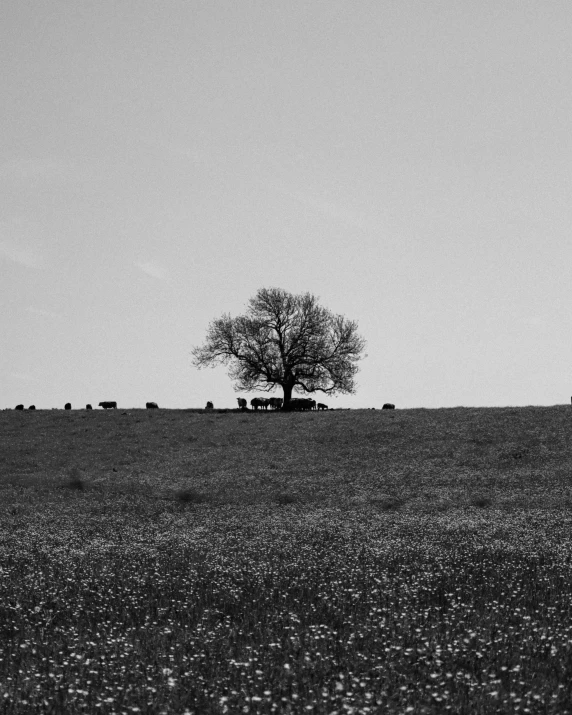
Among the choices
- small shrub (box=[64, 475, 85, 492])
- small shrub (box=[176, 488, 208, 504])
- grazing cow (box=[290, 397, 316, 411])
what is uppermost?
grazing cow (box=[290, 397, 316, 411])

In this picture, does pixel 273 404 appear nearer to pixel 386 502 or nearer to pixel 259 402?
pixel 259 402

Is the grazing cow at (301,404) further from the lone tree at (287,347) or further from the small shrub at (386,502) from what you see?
the small shrub at (386,502)

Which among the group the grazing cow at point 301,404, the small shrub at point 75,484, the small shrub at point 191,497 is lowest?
the small shrub at point 191,497

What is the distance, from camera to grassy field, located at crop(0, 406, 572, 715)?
732 cm

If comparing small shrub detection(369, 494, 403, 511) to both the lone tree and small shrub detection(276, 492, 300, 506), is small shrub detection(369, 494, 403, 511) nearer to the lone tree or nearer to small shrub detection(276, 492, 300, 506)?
small shrub detection(276, 492, 300, 506)

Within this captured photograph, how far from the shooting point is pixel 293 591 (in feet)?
39.6

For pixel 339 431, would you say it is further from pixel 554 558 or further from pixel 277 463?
pixel 554 558

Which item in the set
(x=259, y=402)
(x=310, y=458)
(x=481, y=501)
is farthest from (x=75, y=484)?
(x=259, y=402)

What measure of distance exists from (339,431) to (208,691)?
43570 millimetres

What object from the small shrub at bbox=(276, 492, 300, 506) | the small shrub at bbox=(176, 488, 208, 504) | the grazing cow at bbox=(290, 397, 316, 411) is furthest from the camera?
the grazing cow at bbox=(290, 397, 316, 411)

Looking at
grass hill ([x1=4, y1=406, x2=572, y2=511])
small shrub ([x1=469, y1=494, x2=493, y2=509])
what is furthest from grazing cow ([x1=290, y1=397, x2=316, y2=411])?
small shrub ([x1=469, y1=494, x2=493, y2=509])

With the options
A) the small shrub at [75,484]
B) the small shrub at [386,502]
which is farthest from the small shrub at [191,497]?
the small shrub at [386,502]

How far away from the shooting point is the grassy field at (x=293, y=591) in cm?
732

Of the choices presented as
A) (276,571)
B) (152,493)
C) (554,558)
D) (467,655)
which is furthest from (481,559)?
(152,493)
